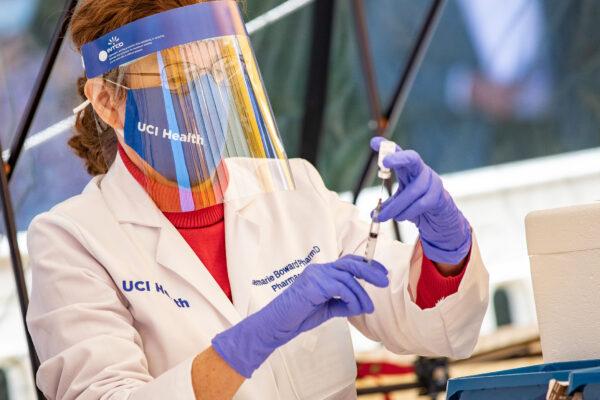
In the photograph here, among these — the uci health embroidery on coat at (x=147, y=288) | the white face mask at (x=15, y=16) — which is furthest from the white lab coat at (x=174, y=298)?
the white face mask at (x=15, y=16)

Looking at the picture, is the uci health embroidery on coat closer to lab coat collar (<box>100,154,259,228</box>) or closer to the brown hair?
lab coat collar (<box>100,154,259,228</box>)

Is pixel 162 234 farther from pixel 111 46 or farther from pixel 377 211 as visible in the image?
pixel 377 211

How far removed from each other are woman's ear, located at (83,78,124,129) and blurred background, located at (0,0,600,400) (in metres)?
1.75

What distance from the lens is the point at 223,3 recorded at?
5.65ft

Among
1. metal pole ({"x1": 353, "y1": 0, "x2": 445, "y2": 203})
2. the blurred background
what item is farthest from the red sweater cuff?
metal pole ({"x1": 353, "y1": 0, "x2": 445, "y2": 203})

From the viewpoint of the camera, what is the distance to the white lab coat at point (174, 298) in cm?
169

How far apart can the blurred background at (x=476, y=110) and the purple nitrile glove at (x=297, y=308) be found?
1923 millimetres

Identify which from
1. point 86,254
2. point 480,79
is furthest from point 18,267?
point 480,79

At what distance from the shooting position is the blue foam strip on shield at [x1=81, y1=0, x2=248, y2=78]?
65.6 inches

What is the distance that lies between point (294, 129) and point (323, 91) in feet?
0.62

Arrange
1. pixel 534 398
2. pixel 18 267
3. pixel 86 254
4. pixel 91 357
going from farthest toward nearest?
pixel 18 267
pixel 86 254
pixel 91 357
pixel 534 398

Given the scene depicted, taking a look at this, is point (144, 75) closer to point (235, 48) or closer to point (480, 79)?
point (235, 48)

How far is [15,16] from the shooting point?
341cm

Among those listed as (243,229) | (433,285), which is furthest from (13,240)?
(433,285)
